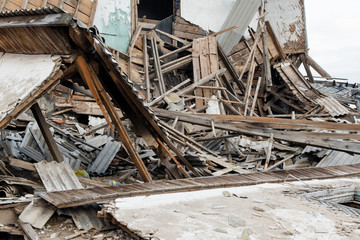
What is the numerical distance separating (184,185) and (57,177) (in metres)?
1.73

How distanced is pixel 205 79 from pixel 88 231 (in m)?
8.40

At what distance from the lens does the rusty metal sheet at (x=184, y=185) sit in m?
3.37

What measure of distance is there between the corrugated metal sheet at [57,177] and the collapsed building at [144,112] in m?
0.02

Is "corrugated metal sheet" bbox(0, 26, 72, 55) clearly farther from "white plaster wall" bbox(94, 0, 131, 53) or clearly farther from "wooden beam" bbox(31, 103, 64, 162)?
"white plaster wall" bbox(94, 0, 131, 53)

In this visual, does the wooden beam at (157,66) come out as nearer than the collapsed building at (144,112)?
No

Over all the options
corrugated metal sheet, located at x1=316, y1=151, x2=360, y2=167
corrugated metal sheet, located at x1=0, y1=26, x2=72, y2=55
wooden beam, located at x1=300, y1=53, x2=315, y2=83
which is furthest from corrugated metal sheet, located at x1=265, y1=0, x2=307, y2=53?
corrugated metal sheet, located at x1=0, y1=26, x2=72, y2=55

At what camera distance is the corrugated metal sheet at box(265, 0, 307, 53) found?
16.4m

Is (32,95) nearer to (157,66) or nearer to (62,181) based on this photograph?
(62,181)

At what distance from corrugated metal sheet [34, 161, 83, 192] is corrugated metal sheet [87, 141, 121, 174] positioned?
198 centimetres

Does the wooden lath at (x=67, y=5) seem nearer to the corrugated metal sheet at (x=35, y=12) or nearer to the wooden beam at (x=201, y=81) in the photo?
the wooden beam at (x=201, y=81)

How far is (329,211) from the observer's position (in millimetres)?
3518

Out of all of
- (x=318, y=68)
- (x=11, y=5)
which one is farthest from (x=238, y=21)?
(x=11, y=5)

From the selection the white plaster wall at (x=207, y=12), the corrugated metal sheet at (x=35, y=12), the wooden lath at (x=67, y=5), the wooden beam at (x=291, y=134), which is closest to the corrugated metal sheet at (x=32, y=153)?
the corrugated metal sheet at (x=35, y=12)

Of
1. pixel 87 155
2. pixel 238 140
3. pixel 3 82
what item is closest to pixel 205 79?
pixel 238 140
